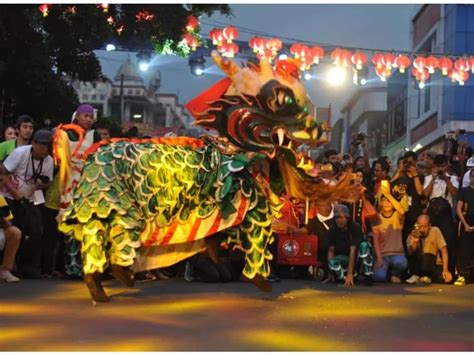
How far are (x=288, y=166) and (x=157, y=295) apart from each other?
5.09 ft

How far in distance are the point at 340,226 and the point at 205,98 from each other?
251 cm

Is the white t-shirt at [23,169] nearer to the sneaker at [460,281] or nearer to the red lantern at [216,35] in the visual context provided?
the sneaker at [460,281]

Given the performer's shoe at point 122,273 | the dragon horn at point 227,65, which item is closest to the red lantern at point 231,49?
the dragon horn at point 227,65

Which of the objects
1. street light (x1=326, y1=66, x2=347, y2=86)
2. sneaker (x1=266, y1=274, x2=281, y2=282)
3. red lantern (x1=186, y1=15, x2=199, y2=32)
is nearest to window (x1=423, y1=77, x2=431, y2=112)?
street light (x1=326, y1=66, x2=347, y2=86)

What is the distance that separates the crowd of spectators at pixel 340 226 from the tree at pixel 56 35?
252 inches

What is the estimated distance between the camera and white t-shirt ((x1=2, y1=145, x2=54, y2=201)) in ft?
24.8

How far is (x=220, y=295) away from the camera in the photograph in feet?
21.5

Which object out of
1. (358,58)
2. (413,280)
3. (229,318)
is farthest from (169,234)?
(358,58)

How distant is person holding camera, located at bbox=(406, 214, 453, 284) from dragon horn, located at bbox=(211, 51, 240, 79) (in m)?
3.27

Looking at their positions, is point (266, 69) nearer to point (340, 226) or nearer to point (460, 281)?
point (340, 226)

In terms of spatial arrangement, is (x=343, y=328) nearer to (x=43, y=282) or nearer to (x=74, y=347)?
(x=74, y=347)

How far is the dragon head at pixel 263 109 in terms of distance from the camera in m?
6.19

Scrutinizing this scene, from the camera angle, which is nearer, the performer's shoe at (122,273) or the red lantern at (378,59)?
the performer's shoe at (122,273)

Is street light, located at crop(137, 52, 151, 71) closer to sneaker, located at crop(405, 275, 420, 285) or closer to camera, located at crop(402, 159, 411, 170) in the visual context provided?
camera, located at crop(402, 159, 411, 170)
